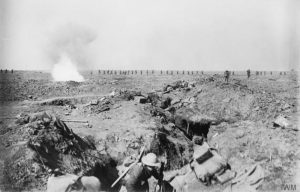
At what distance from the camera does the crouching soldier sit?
9.95 metres

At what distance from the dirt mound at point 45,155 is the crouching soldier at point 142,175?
1.83m

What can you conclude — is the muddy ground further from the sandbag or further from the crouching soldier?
the crouching soldier

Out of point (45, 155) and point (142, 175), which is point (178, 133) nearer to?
point (142, 175)

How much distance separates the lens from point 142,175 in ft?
33.1

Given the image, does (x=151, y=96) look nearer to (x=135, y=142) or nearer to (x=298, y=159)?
(x=135, y=142)

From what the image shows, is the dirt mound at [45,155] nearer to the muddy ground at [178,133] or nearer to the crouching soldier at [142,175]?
the muddy ground at [178,133]

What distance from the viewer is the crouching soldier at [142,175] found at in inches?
392

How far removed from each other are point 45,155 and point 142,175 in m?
3.12

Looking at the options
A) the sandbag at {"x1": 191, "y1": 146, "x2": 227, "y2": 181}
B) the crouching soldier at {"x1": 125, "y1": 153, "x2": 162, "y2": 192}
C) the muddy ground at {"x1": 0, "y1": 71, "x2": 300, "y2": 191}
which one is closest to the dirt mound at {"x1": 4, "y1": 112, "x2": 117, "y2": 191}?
the muddy ground at {"x1": 0, "y1": 71, "x2": 300, "y2": 191}

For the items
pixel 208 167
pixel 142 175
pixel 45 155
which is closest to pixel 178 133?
pixel 208 167

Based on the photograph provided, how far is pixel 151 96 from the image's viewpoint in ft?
70.4

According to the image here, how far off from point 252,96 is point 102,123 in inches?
330

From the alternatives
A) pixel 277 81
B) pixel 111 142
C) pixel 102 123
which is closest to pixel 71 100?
pixel 102 123

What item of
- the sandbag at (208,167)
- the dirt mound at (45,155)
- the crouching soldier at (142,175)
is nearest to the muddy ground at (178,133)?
the dirt mound at (45,155)
